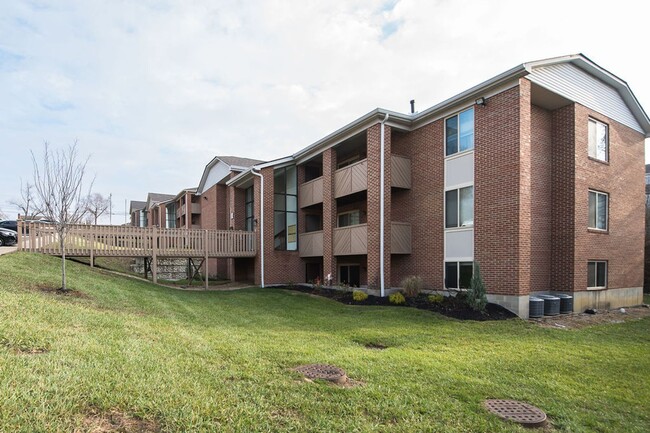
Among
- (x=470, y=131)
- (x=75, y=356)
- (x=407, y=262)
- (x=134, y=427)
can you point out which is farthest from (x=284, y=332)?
(x=470, y=131)

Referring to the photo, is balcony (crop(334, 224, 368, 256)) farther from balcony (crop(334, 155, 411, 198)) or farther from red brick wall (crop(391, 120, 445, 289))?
balcony (crop(334, 155, 411, 198))

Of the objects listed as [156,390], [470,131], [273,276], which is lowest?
[273,276]

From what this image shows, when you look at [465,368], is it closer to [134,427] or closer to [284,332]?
[284,332]

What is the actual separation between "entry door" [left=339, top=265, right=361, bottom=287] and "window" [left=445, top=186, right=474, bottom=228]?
541cm

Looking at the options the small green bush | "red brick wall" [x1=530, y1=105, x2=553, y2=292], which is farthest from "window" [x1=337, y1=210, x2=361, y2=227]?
"red brick wall" [x1=530, y1=105, x2=553, y2=292]

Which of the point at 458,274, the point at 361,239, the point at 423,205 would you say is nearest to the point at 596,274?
the point at 458,274

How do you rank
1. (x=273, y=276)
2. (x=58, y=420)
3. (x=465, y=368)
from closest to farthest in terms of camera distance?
(x=58, y=420) < (x=465, y=368) < (x=273, y=276)

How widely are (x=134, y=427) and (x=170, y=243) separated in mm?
15548

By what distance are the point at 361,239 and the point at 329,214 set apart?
2.44m

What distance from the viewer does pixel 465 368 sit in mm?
5973

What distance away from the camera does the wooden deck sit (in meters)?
14.5

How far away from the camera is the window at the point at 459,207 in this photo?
1271cm

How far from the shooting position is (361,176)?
15430mm

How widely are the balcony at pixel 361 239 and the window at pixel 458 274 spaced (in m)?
1.95
